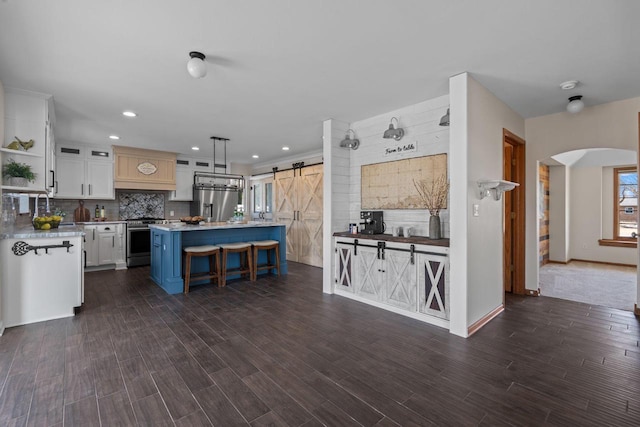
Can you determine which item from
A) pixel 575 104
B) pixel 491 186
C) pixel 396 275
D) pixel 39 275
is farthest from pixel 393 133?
pixel 39 275

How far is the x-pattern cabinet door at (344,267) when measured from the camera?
4.27 m

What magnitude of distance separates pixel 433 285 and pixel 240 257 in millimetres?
3621

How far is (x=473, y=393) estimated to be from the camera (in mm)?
2070

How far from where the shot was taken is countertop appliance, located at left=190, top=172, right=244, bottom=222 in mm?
7465

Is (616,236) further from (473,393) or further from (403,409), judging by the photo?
(403,409)

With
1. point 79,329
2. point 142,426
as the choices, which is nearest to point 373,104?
point 142,426

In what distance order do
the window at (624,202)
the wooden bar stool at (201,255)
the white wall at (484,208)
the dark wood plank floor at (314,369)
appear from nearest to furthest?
1. the dark wood plank floor at (314,369)
2. the white wall at (484,208)
3. the wooden bar stool at (201,255)
4. the window at (624,202)

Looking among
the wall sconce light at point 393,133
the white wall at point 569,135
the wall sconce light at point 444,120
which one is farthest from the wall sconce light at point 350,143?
the white wall at point 569,135

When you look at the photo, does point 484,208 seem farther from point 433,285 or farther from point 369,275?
point 369,275

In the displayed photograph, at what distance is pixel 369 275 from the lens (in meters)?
3.99

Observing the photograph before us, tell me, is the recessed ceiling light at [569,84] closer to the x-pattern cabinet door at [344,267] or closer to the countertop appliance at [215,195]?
the x-pattern cabinet door at [344,267]

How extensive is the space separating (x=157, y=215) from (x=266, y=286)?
167 inches

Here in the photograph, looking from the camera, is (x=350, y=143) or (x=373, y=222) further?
(x=350, y=143)

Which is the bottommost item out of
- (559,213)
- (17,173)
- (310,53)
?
(559,213)
